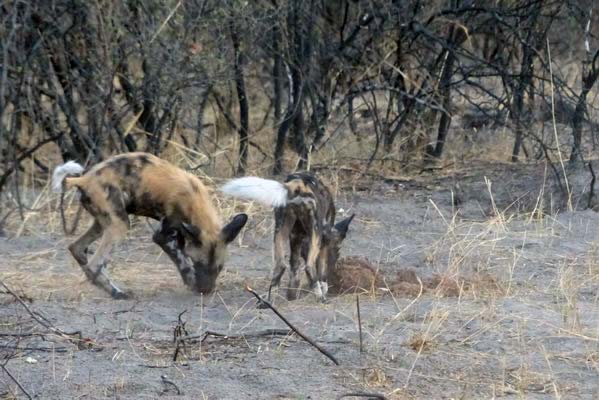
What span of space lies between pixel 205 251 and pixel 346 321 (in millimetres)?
1424

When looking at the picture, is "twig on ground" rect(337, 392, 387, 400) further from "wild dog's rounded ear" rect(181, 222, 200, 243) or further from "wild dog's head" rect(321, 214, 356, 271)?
"wild dog's rounded ear" rect(181, 222, 200, 243)

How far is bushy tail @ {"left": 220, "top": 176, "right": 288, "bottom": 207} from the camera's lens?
18.1 feet

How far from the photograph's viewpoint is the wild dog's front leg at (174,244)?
623cm

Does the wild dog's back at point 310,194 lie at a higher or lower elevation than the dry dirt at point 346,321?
higher

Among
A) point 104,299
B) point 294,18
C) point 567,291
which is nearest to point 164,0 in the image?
point 294,18

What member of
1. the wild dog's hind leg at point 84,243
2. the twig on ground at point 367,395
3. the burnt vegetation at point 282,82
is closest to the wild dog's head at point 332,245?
the wild dog's hind leg at point 84,243

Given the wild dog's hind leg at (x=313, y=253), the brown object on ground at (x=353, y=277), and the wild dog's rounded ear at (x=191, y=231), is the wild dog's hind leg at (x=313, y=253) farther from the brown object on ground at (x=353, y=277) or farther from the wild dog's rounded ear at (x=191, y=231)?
the wild dog's rounded ear at (x=191, y=231)

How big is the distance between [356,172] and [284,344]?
15.0 feet

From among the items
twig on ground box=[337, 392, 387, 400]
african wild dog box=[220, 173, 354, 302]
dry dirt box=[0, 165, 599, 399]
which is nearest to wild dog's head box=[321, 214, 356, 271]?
african wild dog box=[220, 173, 354, 302]

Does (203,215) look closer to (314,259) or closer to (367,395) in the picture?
(314,259)

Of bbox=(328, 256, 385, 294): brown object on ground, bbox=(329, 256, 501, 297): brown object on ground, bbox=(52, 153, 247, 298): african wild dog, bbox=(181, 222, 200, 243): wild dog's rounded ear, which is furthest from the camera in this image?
bbox=(181, 222, 200, 243): wild dog's rounded ear

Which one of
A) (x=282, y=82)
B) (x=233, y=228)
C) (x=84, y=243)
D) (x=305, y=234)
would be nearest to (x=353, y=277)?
(x=305, y=234)

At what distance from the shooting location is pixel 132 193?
6.13 m

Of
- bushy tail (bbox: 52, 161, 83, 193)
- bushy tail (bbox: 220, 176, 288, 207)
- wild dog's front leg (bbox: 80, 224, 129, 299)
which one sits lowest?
wild dog's front leg (bbox: 80, 224, 129, 299)
